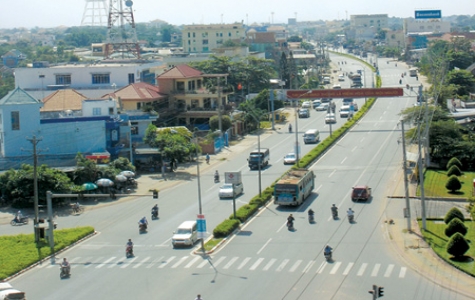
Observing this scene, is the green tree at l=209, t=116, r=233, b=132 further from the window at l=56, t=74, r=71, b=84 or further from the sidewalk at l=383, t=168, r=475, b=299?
the sidewalk at l=383, t=168, r=475, b=299

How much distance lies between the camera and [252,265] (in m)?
33.6

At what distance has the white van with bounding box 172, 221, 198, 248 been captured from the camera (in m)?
37.3

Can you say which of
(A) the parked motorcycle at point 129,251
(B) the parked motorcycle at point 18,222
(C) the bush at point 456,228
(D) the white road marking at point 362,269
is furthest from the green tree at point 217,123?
(D) the white road marking at point 362,269

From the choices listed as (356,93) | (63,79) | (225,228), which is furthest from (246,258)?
(63,79)

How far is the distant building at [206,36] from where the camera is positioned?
15525 cm

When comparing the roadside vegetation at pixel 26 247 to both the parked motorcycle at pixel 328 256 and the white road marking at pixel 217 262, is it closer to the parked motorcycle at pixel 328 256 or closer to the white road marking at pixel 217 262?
the white road marking at pixel 217 262

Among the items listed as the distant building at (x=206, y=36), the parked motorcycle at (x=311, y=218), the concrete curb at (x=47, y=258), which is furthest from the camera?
the distant building at (x=206, y=36)

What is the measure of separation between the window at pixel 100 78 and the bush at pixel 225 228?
163ft

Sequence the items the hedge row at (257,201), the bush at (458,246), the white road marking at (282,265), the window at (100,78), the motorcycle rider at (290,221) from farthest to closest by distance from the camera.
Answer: the window at (100,78) < the motorcycle rider at (290,221) < the hedge row at (257,201) < the bush at (458,246) < the white road marking at (282,265)

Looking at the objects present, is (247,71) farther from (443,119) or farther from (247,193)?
(247,193)

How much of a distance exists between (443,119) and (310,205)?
2282 centimetres

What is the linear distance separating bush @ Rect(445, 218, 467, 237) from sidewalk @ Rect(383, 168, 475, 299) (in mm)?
1308

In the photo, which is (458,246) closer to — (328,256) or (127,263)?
(328,256)

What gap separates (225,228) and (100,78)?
51360 mm
